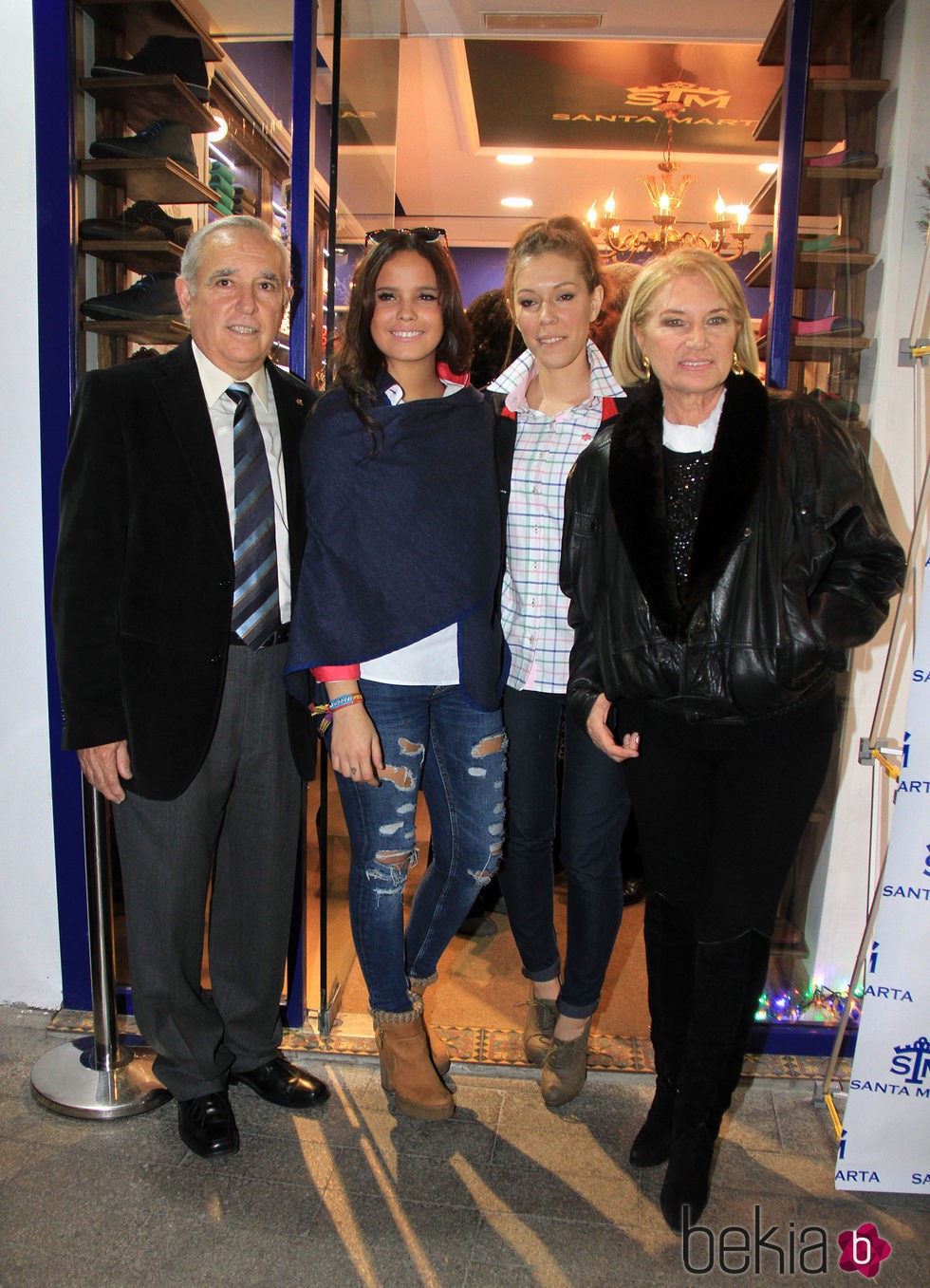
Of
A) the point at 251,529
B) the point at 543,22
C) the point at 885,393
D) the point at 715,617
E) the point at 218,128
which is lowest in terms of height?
the point at 715,617

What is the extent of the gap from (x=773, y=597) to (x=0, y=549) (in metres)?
1.78

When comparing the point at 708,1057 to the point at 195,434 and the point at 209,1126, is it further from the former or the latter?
the point at 195,434

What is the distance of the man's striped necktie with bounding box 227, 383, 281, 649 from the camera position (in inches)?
72.6

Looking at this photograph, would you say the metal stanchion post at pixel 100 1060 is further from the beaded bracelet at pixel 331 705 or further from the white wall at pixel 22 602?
the beaded bracelet at pixel 331 705

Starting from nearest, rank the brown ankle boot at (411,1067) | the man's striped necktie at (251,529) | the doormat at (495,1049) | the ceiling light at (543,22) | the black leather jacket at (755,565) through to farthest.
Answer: the black leather jacket at (755,565) → the man's striped necktie at (251,529) → the brown ankle boot at (411,1067) → the doormat at (495,1049) → the ceiling light at (543,22)

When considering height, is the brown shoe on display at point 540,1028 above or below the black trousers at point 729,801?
below

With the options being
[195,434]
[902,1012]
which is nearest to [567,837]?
[902,1012]

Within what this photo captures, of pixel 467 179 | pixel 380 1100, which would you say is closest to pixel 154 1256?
pixel 380 1100

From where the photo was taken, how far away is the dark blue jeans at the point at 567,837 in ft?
6.37

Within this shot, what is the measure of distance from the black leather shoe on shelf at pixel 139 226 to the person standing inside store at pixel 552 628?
0.86 metres

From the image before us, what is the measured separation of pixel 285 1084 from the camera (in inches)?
81.4

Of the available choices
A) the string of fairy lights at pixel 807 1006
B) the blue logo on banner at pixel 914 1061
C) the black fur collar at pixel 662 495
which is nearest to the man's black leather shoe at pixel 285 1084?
the string of fairy lights at pixel 807 1006

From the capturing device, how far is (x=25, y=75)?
2.13m

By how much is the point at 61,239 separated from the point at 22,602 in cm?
84
